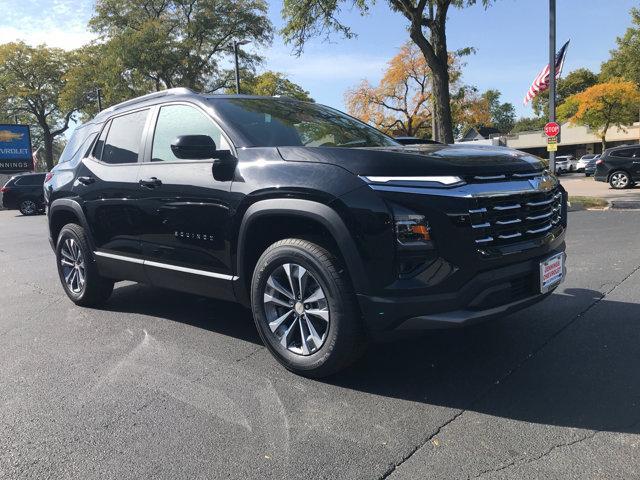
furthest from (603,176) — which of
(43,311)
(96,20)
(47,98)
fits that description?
(47,98)

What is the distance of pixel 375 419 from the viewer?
9.59ft

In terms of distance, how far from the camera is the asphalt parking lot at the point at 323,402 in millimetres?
2545

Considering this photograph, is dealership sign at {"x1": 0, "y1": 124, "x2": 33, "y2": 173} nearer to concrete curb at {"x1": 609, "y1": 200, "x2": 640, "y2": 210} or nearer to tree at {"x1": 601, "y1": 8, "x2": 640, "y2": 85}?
concrete curb at {"x1": 609, "y1": 200, "x2": 640, "y2": 210}

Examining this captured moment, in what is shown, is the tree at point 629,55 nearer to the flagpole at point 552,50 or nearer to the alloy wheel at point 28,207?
the flagpole at point 552,50

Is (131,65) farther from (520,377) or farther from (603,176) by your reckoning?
(520,377)

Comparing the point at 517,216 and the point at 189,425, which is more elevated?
the point at 517,216

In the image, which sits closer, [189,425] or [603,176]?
[189,425]

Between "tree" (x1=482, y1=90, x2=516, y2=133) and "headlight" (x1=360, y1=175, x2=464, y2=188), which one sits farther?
"tree" (x1=482, y1=90, x2=516, y2=133)

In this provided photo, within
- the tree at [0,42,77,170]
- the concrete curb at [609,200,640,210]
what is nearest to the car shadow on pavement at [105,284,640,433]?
the concrete curb at [609,200,640,210]

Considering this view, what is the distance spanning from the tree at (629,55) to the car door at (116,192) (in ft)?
146

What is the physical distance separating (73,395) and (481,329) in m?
2.89

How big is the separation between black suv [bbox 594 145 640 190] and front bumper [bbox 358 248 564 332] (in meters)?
19.2

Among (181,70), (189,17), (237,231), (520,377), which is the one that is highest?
(189,17)

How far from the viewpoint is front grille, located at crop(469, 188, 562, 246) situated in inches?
118
